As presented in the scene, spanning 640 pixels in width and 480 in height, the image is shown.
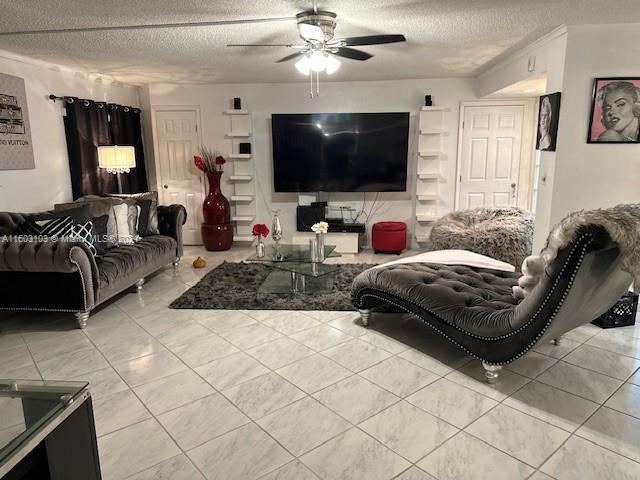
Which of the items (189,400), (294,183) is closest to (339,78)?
(294,183)

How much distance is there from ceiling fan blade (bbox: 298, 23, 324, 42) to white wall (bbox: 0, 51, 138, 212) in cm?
298

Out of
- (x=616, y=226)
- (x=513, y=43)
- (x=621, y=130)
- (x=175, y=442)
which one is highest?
(x=513, y=43)

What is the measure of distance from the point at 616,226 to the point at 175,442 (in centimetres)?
227

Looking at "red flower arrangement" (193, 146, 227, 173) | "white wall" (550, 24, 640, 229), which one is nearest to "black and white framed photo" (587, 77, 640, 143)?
"white wall" (550, 24, 640, 229)

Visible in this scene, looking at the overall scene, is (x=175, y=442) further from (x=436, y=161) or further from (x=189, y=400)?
(x=436, y=161)

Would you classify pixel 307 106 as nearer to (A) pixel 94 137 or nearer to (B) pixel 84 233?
(A) pixel 94 137

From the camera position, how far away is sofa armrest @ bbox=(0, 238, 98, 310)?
10.4 ft

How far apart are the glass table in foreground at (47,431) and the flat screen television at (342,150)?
4.58 meters

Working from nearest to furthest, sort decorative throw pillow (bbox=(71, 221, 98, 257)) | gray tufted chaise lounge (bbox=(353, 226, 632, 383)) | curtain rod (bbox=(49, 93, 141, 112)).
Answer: gray tufted chaise lounge (bbox=(353, 226, 632, 383)), decorative throw pillow (bbox=(71, 221, 98, 257)), curtain rod (bbox=(49, 93, 141, 112))

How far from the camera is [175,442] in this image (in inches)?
80.1

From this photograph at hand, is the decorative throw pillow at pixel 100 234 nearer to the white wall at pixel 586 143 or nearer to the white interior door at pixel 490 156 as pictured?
the white wall at pixel 586 143

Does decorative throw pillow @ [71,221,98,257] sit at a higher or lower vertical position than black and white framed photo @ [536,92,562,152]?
lower

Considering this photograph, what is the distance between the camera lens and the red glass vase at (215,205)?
593 centimetres

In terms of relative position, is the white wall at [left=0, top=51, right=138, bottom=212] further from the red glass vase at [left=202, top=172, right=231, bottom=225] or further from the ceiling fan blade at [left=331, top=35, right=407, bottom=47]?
the ceiling fan blade at [left=331, top=35, right=407, bottom=47]
